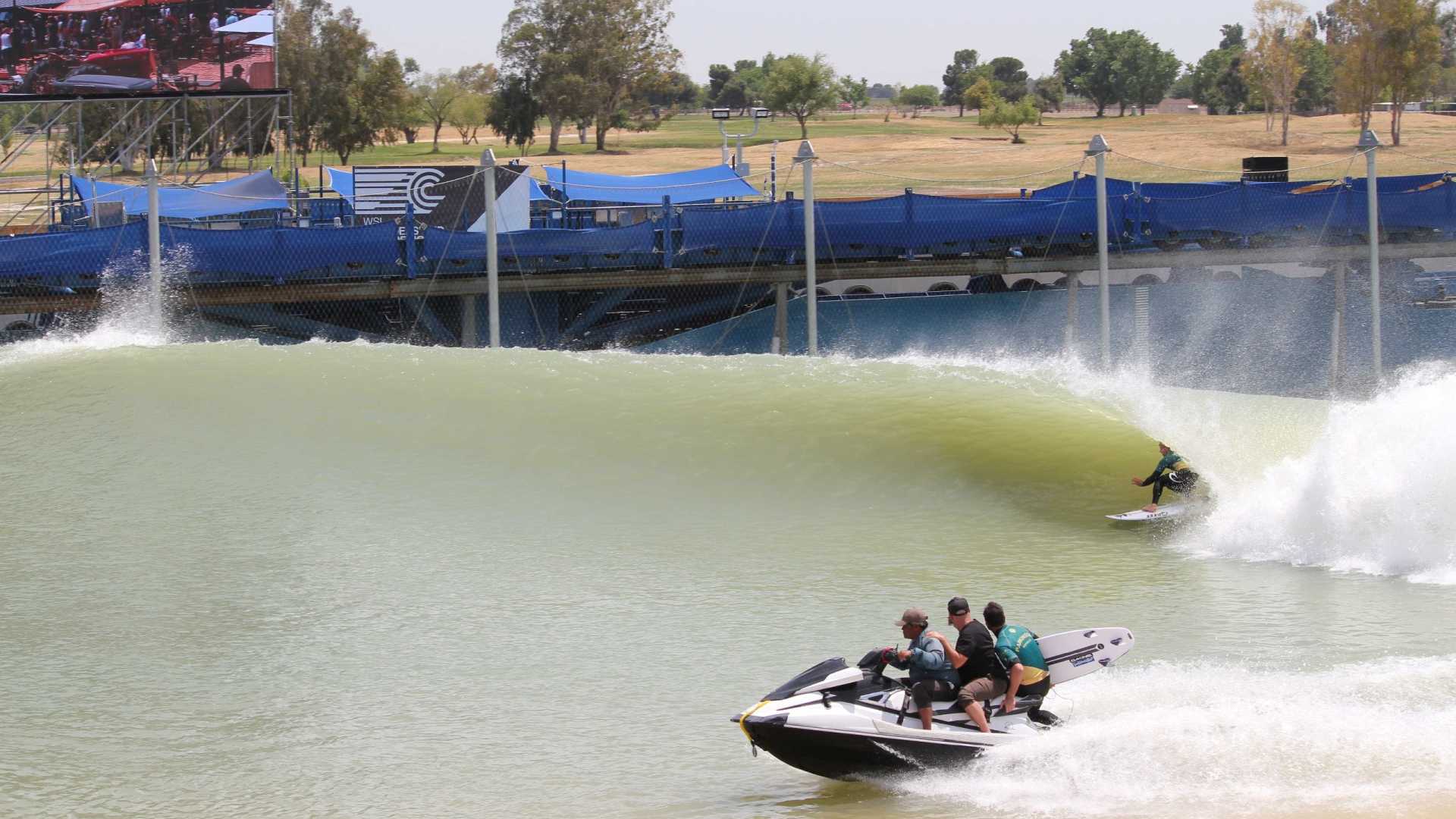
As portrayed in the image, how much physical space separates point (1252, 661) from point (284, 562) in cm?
765

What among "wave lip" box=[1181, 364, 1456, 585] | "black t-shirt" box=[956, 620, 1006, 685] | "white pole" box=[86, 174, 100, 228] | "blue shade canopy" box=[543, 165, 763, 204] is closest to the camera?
"black t-shirt" box=[956, 620, 1006, 685]

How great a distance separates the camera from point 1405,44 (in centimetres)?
6309

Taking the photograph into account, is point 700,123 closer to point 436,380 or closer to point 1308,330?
point 1308,330

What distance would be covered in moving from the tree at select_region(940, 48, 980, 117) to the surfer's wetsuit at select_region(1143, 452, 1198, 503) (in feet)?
328

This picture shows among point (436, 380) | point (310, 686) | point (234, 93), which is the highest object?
point (234, 93)

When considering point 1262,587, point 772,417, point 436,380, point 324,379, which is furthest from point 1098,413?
point 324,379

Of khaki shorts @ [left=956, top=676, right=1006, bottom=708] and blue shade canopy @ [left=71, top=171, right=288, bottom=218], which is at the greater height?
blue shade canopy @ [left=71, top=171, right=288, bottom=218]

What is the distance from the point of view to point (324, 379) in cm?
1883

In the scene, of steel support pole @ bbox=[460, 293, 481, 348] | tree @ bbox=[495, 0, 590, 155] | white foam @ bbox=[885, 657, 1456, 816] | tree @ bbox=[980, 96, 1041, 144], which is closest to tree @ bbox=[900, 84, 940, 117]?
tree @ bbox=[980, 96, 1041, 144]

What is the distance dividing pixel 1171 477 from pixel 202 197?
21196mm

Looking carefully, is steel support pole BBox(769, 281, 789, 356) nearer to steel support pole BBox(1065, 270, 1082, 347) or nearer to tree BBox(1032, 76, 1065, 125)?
steel support pole BBox(1065, 270, 1082, 347)

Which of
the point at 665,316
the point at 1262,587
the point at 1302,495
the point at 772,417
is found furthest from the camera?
the point at 665,316

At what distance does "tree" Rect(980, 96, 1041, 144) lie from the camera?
7956 cm

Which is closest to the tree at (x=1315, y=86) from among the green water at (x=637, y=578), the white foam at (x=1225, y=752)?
the green water at (x=637, y=578)
